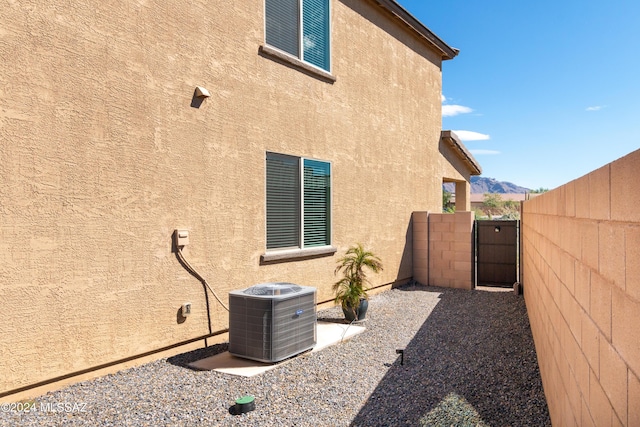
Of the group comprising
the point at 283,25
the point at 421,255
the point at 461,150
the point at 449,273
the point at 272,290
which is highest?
the point at 283,25

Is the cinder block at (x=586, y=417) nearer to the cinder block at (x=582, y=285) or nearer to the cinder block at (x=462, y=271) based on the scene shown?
the cinder block at (x=582, y=285)

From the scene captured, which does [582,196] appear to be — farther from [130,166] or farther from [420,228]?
[420,228]

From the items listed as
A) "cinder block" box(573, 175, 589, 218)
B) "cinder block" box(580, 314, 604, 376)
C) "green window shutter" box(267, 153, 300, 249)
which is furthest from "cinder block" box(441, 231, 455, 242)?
"cinder block" box(580, 314, 604, 376)

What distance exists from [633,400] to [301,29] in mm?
8030

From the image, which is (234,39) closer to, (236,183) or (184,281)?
(236,183)

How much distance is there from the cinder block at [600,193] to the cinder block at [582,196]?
87 millimetres

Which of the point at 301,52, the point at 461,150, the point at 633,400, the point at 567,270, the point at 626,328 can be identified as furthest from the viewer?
the point at 461,150

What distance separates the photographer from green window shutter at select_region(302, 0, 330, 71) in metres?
8.36

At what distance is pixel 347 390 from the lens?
4754 millimetres

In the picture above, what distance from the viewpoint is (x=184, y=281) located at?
594 cm

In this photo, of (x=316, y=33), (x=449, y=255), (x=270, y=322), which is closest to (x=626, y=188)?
(x=270, y=322)

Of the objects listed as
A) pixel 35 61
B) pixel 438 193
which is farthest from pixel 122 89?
pixel 438 193

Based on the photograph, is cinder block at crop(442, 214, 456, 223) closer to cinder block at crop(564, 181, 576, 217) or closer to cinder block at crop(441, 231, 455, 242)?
cinder block at crop(441, 231, 455, 242)

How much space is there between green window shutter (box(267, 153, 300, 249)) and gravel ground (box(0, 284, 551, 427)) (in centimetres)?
211
